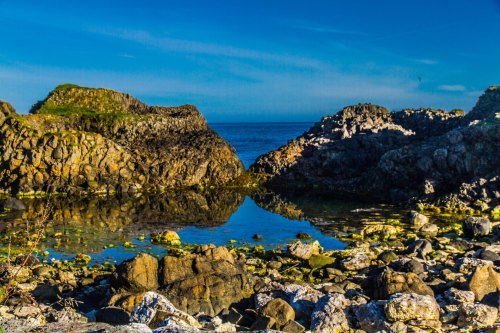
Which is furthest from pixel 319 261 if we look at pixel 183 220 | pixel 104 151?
pixel 104 151

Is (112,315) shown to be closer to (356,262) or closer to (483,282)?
(356,262)

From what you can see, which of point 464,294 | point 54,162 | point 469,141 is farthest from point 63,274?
point 469,141

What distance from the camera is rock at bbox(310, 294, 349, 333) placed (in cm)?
1448

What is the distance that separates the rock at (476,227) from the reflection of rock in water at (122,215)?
15031 millimetres

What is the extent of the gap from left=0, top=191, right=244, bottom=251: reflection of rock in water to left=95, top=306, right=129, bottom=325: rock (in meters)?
12.4

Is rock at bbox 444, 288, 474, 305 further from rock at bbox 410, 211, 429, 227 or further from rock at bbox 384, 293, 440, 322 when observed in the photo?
rock at bbox 410, 211, 429, 227

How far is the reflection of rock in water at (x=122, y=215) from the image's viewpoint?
102 ft

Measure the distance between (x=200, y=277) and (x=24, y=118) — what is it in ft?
130

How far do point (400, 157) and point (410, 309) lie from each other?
3212cm

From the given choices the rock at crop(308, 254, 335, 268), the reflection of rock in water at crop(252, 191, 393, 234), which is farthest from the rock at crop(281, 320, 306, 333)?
the reflection of rock in water at crop(252, 191, 393, 234)

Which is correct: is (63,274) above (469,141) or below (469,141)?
below

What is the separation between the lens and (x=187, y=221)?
35.0 meters

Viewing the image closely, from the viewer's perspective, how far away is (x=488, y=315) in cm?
1467

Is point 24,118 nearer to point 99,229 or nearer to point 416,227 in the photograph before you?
point 99,229
